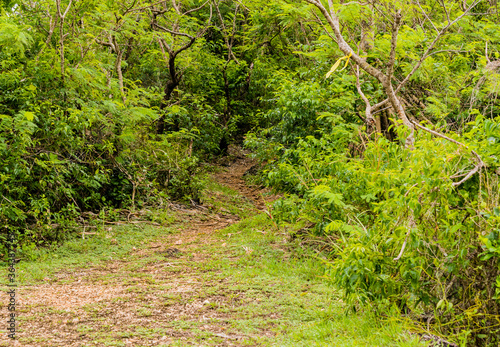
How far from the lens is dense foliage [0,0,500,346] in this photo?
332 cm

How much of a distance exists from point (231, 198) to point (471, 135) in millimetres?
8320

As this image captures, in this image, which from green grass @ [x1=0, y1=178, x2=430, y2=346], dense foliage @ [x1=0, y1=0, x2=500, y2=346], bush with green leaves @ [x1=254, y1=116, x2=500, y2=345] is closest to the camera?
bush with green leaves @ [x1=254, y1=116, x2=500, y2=345]

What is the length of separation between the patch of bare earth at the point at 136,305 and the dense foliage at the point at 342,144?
1.22 metres

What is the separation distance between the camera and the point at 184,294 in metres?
5.03

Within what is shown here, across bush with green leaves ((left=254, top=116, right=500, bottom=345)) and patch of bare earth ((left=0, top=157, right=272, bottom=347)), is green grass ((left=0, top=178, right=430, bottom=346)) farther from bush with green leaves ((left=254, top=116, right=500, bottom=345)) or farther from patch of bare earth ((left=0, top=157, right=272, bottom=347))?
bush with green leaves ((left=254, top=116, right=500, bottom=345))

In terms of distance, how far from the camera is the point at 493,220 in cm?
293

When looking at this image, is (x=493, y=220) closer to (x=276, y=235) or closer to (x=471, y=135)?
(x=471, y=135)

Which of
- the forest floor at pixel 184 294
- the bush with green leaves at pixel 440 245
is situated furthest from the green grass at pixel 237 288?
the bush with green leaves at pixel 440 245

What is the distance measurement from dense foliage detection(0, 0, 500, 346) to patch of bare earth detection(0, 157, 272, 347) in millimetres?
1217

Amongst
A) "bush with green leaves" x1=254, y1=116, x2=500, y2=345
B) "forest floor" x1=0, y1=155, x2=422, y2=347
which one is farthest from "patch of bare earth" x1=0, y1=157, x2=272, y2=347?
"bush with green leaves" x1=254, y1=116, x2=500, y2=345

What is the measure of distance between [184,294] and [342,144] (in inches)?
124

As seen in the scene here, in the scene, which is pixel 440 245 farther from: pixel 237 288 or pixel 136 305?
pixel 136 305

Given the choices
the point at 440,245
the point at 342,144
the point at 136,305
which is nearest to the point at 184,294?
the point at 136,305

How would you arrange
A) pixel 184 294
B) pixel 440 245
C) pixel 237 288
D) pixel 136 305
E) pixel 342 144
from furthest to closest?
pixel 342 144 → pixel 237 288 → pixel 184 294 → pixel 136 305 → pixel 440 245
